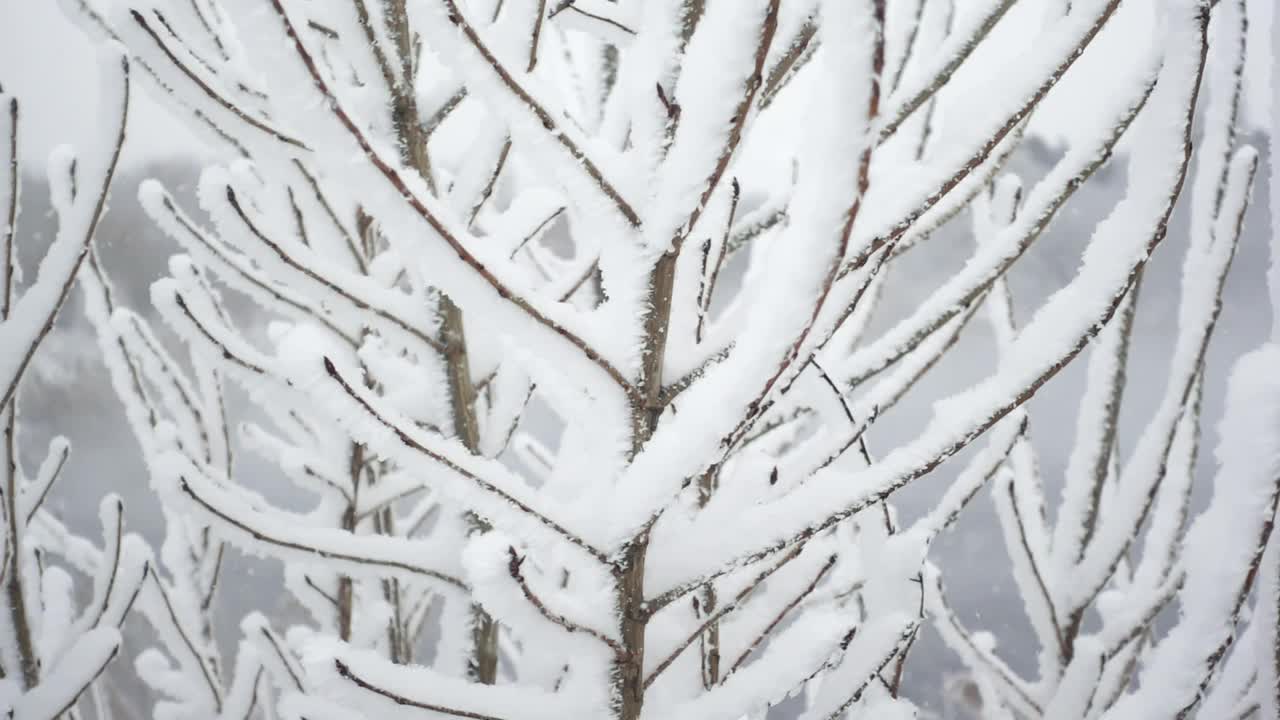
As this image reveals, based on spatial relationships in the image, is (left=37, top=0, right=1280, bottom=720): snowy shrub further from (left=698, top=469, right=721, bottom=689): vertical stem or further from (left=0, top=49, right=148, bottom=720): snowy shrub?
(left=0, top=49, right=148, bottom=720): snowy shrub

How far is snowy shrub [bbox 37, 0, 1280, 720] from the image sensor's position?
440 mm

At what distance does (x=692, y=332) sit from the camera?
0.57 m

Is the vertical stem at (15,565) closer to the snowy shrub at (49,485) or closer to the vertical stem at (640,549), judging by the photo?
the snowy shrub at (49,485)

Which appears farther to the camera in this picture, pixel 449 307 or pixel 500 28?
pixel 449 307

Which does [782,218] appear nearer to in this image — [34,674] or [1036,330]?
[1036,330]

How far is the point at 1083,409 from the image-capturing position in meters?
1.09

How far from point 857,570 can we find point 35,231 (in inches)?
157

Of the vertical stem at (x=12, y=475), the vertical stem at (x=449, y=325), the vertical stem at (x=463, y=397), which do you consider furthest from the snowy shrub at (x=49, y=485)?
the vertical stem at (x=463, y=397)

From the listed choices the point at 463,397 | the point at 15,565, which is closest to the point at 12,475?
the point at 15,565

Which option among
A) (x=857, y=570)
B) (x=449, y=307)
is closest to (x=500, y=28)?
(x=449, y=307)

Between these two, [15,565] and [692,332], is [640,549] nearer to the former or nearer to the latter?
[692,332]

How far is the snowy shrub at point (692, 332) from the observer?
1.44 feet

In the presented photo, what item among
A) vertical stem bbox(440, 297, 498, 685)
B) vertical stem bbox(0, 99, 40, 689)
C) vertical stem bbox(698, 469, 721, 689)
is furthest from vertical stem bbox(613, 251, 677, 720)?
vertical stem bbox(0, 99, 40, 689)

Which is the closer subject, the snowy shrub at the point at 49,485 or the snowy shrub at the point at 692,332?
the snowy shrub at the point at 692,332
